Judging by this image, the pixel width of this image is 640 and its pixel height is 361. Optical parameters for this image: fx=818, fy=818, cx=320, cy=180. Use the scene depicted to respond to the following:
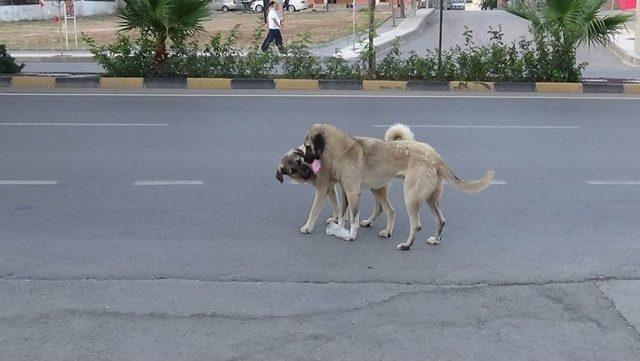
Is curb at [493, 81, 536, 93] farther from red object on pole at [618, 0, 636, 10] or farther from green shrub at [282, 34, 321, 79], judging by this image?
red object on pole at [618, 0, 636, 10]

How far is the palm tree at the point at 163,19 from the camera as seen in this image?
1542 centimetres

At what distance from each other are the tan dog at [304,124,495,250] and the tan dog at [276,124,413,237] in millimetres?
108

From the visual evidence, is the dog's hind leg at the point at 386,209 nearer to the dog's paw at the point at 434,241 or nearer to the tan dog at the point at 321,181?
the tan dog at the point at 321,181

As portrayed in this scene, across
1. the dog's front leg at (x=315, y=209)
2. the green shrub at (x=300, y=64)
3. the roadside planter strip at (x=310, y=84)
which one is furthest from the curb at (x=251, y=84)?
the dog's front leg at (x=315, y=209)

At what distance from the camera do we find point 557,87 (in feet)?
50.7

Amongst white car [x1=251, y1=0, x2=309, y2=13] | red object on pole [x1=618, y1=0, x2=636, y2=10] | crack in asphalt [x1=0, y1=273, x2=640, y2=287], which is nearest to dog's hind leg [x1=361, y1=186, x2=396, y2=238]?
crack in asphalt [x1=0, y1=273, x2=640, y2=287]

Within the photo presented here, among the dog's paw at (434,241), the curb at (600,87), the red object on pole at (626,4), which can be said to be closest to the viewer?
the dog's paw at (434,241)

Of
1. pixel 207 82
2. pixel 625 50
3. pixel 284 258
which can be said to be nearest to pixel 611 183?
pixel 284 258

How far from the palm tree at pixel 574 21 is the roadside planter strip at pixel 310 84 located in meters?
0.87

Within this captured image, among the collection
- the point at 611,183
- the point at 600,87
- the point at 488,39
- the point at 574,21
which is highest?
the point at 574,21

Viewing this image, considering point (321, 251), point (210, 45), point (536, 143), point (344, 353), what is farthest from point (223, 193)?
point (210, 45)

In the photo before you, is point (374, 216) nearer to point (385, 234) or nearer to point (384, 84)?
point (385, 234)

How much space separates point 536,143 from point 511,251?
4.59 m

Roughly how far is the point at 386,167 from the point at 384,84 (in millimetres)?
9812
